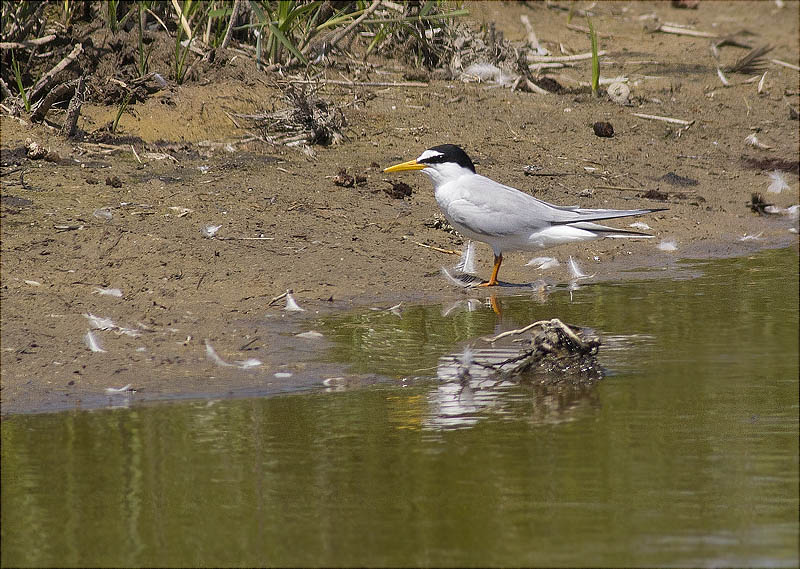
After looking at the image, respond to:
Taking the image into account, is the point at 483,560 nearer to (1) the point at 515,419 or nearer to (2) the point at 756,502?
(2) the point at 756,502

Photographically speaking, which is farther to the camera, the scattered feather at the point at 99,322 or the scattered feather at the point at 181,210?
the scattered feather at the point at 181,210

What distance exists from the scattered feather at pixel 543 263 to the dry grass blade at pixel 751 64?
555 centimetres

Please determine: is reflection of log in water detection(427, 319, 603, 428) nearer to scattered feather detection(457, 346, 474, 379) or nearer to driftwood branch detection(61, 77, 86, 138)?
scattered feather detection(457, 346, 474, 379)

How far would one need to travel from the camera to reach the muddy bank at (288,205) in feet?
17.8

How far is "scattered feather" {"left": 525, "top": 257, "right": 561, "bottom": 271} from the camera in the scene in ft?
23.8

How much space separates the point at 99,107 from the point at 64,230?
2.19m

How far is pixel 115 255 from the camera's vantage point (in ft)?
21.5

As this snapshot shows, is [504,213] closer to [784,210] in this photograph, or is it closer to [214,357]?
[214,357]

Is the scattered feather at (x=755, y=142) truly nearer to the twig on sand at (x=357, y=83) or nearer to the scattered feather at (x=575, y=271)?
the twig on sand at (x=357, y=83)

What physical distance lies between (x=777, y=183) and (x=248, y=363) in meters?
5.55

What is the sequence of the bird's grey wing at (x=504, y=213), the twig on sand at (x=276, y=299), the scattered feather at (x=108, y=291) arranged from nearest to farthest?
the scattered feather at (x=108, y=291), the twig on sand at (x=276, y=299), the bird's grey wing at (x=504, y=213)

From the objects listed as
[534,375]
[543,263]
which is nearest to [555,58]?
[543,263]

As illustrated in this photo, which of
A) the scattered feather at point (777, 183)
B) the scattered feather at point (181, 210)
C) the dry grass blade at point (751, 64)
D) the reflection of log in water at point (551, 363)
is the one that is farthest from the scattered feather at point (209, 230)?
the dry grass blade at point (751, 64)

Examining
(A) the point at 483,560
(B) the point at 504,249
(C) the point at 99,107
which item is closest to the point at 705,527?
(A) the point at 483,560
